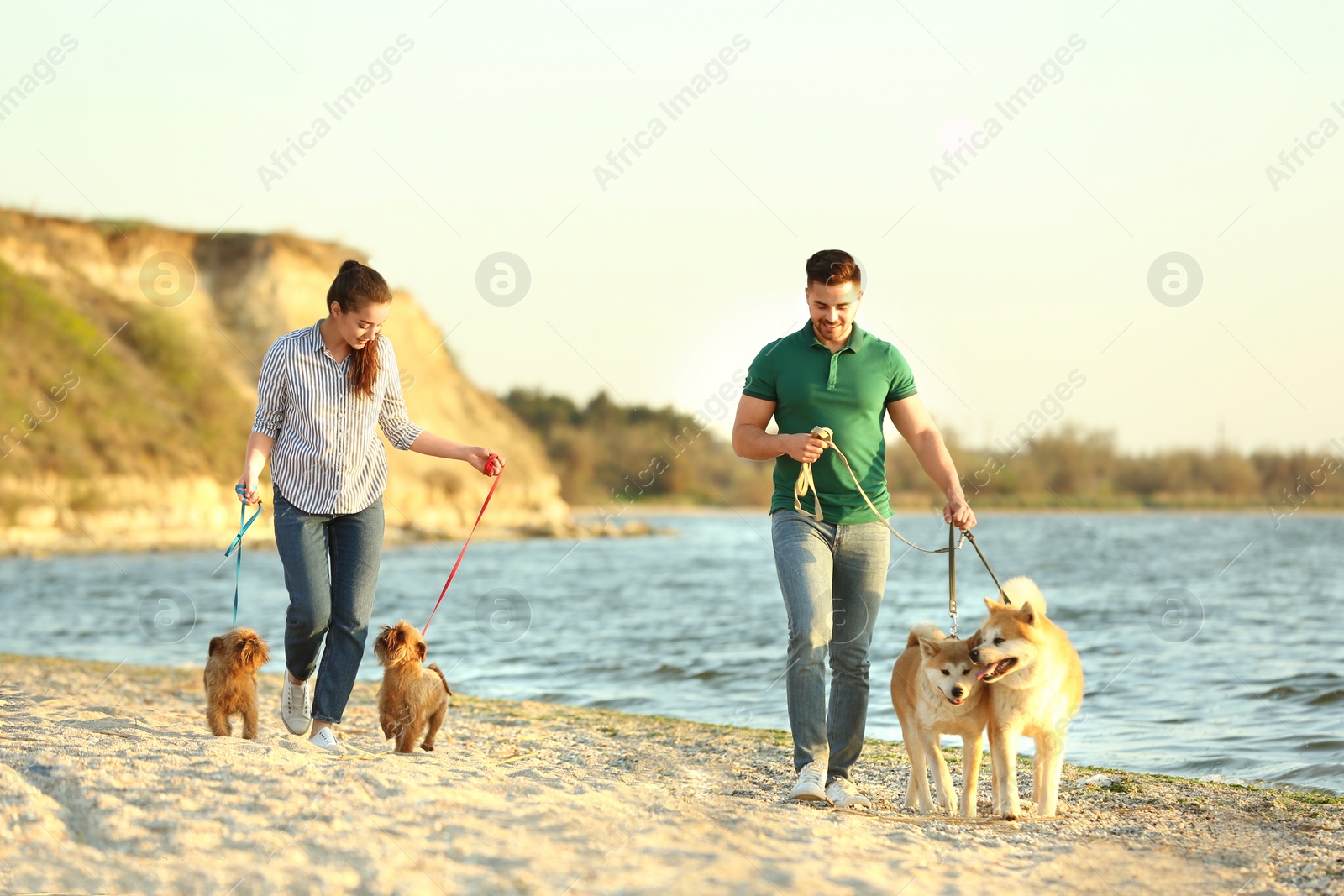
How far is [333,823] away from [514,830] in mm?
546

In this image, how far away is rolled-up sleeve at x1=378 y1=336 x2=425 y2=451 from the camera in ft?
17.0

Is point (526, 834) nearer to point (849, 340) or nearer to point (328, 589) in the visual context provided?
point (328, 589)

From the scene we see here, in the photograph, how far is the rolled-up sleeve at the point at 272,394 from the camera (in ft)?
15.9

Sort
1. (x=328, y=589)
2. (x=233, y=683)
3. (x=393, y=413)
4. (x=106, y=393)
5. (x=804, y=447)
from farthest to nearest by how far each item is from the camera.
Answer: (x=106, y=393), (x=393, y=413), (x=233, y=683), (x=328, y=589), (x=804, y=447)

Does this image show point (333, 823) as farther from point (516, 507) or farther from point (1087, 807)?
point (516, 507)

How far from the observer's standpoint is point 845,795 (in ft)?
15.0

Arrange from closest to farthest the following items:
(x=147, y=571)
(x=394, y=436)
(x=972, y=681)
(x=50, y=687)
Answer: (x=972, y=681) → (x=394, y=436) → (x=50, y=687) → (x=147, y=571)

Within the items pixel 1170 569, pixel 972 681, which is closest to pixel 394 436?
pixel 972 681

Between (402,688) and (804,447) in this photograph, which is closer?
(804,447)

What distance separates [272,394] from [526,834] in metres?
2.33

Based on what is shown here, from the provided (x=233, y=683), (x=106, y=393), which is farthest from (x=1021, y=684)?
(x=106, y=393)

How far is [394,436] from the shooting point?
209 inches

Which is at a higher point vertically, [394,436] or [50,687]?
[394,436]

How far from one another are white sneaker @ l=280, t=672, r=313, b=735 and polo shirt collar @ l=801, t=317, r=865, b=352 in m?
2.75
